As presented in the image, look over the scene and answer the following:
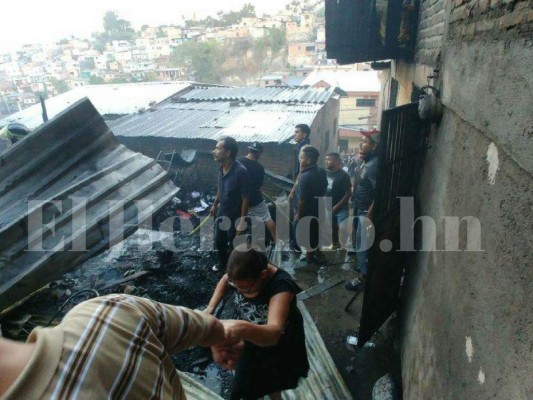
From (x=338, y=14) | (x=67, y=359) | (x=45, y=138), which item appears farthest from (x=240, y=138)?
(x=67, y=359)

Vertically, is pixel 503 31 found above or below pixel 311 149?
above

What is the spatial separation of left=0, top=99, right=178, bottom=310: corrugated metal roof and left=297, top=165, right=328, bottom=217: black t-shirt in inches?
75.0

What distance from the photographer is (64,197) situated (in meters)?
3.19

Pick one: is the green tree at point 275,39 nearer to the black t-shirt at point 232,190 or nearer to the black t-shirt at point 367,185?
the black t-shirt at point 232,190

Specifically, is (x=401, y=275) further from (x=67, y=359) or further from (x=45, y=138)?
(x=45, y=138)

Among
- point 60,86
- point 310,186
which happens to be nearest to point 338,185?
point 310,186

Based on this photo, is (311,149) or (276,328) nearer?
(276,328)

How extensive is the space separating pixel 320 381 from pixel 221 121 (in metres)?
8.81

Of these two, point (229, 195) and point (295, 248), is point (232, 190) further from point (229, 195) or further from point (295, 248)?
point (295, 248)

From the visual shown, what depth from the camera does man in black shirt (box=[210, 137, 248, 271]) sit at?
450cm

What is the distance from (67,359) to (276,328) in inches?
55.3

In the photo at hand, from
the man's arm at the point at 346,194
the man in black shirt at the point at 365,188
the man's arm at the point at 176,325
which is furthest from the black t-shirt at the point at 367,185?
the man's arm at the point at 176,325

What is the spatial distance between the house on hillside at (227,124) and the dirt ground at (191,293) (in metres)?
4.03

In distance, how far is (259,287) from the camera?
2.31 metres
